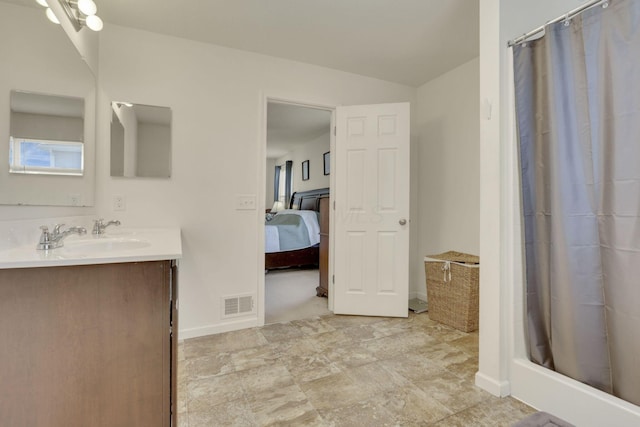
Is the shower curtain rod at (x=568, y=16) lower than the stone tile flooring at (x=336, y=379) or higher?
higher

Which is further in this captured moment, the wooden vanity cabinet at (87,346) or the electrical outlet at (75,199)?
the electrical outlet at (75,199)

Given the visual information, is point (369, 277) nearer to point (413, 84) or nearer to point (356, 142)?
point (356, 142)

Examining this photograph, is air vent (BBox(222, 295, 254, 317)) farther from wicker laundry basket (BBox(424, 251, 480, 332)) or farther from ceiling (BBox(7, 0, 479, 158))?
ceiling (BBox(7, 0, 479, 158))

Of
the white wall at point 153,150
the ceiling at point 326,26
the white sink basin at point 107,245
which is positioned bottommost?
the white sink basin at point 107,245

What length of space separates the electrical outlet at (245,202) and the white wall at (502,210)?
1748mm

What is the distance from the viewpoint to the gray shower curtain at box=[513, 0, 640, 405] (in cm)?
124

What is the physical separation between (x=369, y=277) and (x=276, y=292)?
1279 mm

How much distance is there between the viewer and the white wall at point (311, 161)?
5.54 meters

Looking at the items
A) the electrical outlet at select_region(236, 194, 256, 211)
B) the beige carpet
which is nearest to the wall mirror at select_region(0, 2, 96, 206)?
the electrical outlet at select_region(236, 194, 256, 211)

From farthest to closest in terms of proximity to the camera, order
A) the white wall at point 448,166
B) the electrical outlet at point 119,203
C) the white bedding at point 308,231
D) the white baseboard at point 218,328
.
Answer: the white bedding at point 308,231, the white wall at point 448,166, the white baseboard at point 218,328, the electrical outlet at point 119,203

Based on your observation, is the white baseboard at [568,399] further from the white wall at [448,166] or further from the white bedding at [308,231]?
the white bedding at [308,231]

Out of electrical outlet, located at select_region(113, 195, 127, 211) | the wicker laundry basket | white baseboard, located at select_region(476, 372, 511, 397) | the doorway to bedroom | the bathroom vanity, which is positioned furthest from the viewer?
the doorway to bedroom

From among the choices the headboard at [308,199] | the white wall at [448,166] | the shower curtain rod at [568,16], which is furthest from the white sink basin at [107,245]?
the headboard at [308,199]

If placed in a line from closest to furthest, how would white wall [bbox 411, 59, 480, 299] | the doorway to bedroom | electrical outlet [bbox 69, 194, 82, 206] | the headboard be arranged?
electrical outlet [bbox 69, 194, 82, 206] → white wall [bbox 411, 59, 480, 299] → the doorway to bedroom → the headboard
